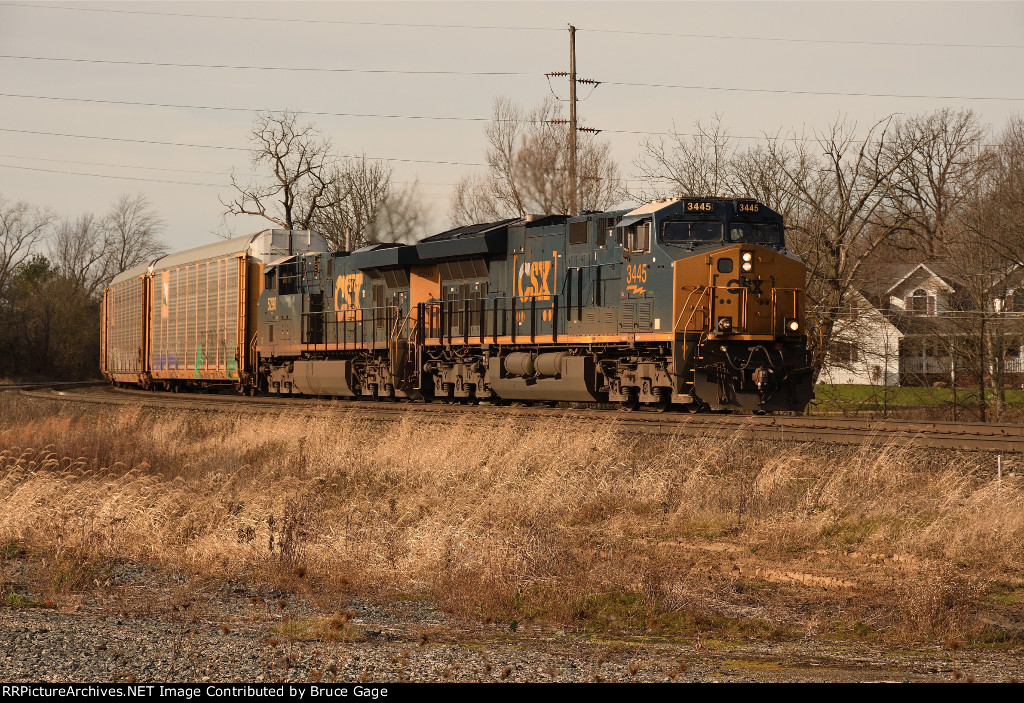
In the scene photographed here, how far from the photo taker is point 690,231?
1706cm

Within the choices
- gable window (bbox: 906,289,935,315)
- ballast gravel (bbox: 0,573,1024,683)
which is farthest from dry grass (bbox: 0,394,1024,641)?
gable window (bbox: 906,289,935,315)

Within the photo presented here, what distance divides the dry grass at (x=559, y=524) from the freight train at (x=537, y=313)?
3.55 meters

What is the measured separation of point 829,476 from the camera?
11172 millimetres

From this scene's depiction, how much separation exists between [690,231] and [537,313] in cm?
382

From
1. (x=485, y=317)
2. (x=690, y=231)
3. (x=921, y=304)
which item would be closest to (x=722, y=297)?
(x=690, y=231)

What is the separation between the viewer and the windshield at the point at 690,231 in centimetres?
1703

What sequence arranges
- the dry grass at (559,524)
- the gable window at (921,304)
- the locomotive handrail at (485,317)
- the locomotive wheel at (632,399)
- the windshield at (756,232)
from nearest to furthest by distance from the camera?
the dry grass at (559,524)
the windshield at (756,232)
the locomotive wheel at (632,399)
the locomotive handrail at (485,317)
the gable window at (921,304)

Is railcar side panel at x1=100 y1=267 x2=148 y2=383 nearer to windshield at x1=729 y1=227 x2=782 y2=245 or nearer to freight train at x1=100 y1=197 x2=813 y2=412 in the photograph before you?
freight train at x1=100 y1=197 x2=813 y2=412

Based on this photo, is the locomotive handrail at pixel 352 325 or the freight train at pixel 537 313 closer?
the freight train at pixel 537 313

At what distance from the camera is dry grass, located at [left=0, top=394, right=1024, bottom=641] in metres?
7.12

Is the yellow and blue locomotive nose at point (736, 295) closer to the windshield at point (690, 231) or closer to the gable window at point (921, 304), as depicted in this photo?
the windshield at point (690, 231)

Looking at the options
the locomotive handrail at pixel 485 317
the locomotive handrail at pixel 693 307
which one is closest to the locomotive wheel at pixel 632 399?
the locomotive handrail at pixel 485 317
